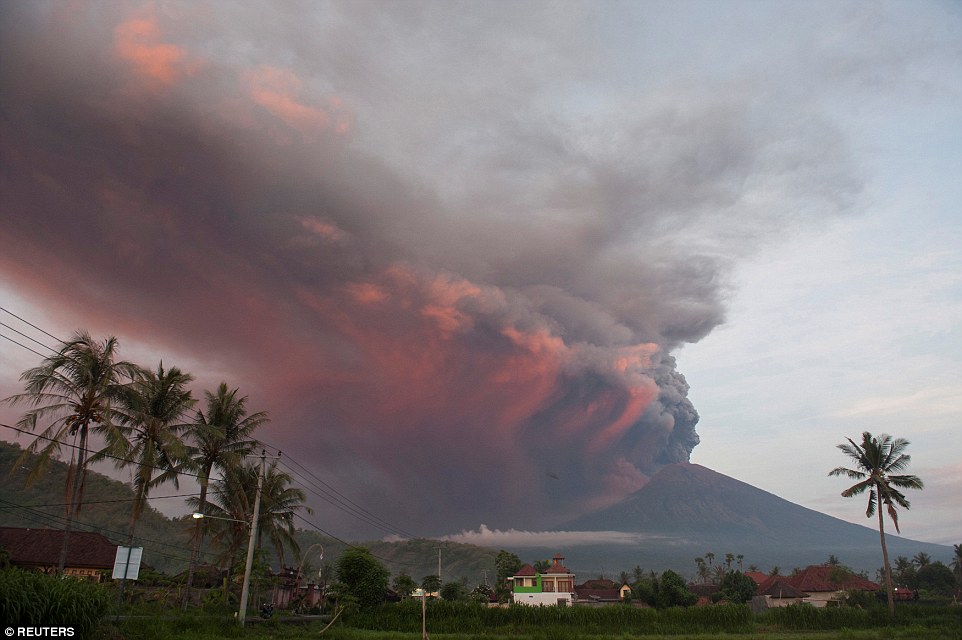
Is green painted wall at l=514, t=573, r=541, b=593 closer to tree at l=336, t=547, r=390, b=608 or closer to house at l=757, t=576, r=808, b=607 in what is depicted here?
house at l=757, t=576, r=808, b=607

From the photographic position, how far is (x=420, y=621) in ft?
154

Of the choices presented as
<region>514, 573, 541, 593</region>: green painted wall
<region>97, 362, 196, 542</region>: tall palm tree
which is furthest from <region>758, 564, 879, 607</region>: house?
<region>97, 362, 196, 542</region>: tall palm tree

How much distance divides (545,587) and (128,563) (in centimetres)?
8065

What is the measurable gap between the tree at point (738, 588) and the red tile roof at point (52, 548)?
7933cm

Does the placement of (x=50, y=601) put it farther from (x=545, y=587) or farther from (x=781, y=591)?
(x=781, y=591)

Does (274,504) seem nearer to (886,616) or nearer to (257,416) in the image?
(257,416)

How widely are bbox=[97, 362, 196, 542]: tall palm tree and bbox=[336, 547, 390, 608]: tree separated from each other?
15.1 meters

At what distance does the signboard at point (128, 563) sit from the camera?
28656 millimetres

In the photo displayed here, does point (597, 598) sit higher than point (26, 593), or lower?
lower

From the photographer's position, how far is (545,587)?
322 ft

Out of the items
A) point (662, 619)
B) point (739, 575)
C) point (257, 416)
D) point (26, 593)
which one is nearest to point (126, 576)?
point (26, 593)

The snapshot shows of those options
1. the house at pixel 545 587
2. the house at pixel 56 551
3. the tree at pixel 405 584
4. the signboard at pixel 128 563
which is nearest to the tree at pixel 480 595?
the house at pixel 545 587

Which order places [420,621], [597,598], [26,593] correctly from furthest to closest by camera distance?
1. [597,598]
2. [420,621]
3. [26,593]

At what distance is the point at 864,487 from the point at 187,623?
57.4 m
